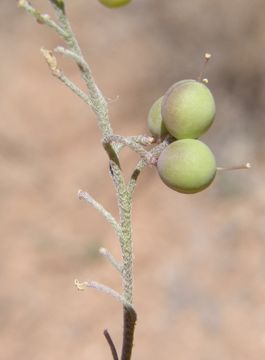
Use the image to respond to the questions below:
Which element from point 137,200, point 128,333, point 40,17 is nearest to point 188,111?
point 40,17

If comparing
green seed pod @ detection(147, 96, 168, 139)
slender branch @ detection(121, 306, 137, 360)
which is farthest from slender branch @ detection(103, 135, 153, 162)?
slender branch @ detection(121, 306, 137, 360)

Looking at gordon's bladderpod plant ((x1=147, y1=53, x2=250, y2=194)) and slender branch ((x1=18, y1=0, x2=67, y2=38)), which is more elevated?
slender branch ((x1=18, y1=0, x2=67, y2=38))

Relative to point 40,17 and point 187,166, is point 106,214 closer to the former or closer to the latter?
point 187,166

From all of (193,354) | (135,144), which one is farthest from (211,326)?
(135,144)

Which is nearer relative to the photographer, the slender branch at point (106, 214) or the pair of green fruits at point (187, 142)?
the pair of green fruits at point (187, 142)

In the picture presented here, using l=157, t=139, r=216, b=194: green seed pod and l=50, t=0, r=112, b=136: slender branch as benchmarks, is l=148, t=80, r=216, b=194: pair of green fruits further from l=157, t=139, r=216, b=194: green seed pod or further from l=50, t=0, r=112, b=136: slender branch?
l=50, t=0, r=112, b=136: slender branch

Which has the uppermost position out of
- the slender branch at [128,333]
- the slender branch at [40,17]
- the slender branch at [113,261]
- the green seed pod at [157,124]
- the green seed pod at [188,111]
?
the slender branch at [40,17]

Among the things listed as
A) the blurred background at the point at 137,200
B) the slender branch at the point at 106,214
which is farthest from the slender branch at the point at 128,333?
the blurred background at the point at 137,200

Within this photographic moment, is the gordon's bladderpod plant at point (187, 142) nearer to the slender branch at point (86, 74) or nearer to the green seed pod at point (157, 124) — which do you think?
the green seed pod at point (157, 124)

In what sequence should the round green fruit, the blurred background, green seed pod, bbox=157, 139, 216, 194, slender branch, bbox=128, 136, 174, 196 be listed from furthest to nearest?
the blurred background < slender branch, bbox=128, 136, 174, 196 < green seed pod, bbox=157, 139, 216, 194 < the round green fruit
